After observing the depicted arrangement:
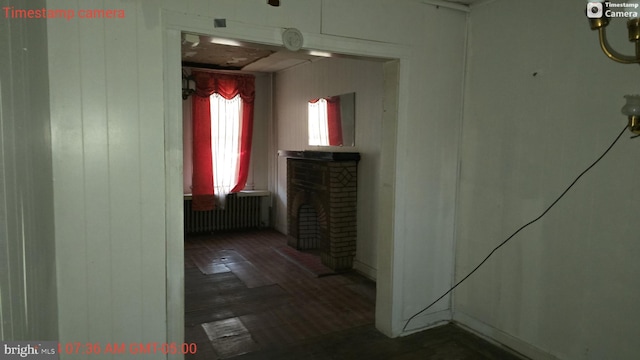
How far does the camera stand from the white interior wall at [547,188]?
2.18m

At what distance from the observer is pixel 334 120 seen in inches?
196

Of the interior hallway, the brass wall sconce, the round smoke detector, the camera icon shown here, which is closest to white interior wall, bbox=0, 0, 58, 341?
the round smoke detector

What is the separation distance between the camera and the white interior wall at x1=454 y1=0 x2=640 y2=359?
85.7 inches

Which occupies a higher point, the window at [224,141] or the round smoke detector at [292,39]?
the round smoke detector at [292,39]

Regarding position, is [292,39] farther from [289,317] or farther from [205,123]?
[205,123]

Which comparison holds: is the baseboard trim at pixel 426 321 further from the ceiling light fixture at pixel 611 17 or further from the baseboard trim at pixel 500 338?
the ceiling light fixture at pixel 611 17

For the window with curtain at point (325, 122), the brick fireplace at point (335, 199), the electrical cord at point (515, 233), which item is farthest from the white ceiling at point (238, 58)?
the electrical cord at point (515, 233)

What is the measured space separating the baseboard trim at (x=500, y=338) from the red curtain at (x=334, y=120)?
8.29 ft

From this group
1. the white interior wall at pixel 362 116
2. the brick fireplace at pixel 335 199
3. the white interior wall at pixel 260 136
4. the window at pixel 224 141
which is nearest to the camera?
the white interior wall at pixel 362 116

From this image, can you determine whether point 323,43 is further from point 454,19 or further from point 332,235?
point 332,235

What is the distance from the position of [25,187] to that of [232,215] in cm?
546

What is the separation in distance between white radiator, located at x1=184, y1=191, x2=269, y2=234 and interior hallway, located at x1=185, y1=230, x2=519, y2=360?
50.0 inches

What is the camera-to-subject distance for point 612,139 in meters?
2.20

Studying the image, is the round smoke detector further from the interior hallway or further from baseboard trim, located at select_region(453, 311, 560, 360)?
baseboard trim, located at select_region(453, 311, 560, 360)
